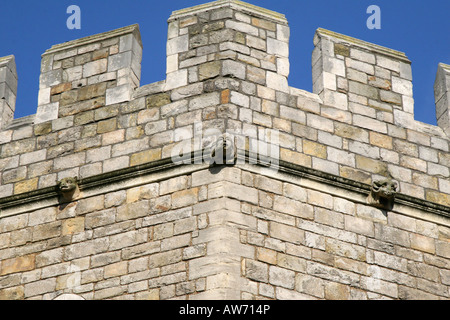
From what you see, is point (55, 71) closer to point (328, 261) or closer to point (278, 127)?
point (278, 127)

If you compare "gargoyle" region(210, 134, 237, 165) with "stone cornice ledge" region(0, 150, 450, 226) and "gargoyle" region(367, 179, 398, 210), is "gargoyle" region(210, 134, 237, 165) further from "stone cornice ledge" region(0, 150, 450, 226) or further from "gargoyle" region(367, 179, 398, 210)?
"gargoyle" region(367, 179, 398, 210)

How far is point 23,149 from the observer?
14.3 meters

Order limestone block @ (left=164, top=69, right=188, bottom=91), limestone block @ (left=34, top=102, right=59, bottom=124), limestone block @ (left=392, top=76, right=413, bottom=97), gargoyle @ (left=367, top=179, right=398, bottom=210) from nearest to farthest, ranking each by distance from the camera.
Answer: gargoyle @ (left=367, top=179, right=398, bottom=210)
limestone block @ (left=164, top=69, right=188, bottom=91)
limestone block @ (left=34, top=102, right=59, bottom=124)
limestone block @ (left=392, top=76, right=413, bottom=97)

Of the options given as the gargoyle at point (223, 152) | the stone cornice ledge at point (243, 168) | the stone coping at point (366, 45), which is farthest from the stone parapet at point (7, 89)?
the stone coping at point (366, 45)

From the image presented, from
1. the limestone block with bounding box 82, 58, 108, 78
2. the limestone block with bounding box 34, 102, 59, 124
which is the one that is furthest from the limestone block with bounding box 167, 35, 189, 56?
the limestone block with bounding box 34, 102, 59, 124

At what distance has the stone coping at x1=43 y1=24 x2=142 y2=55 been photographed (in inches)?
574

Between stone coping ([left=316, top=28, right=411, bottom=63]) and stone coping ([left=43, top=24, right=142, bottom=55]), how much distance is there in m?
2.06

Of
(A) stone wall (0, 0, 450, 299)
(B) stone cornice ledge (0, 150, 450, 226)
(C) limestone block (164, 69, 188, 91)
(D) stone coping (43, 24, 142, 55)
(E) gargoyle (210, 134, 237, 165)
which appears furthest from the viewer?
(D) stone coping (43, 24, 142, 55)

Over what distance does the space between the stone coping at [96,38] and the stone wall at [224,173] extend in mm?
32

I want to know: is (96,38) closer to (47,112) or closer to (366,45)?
(47,112)
